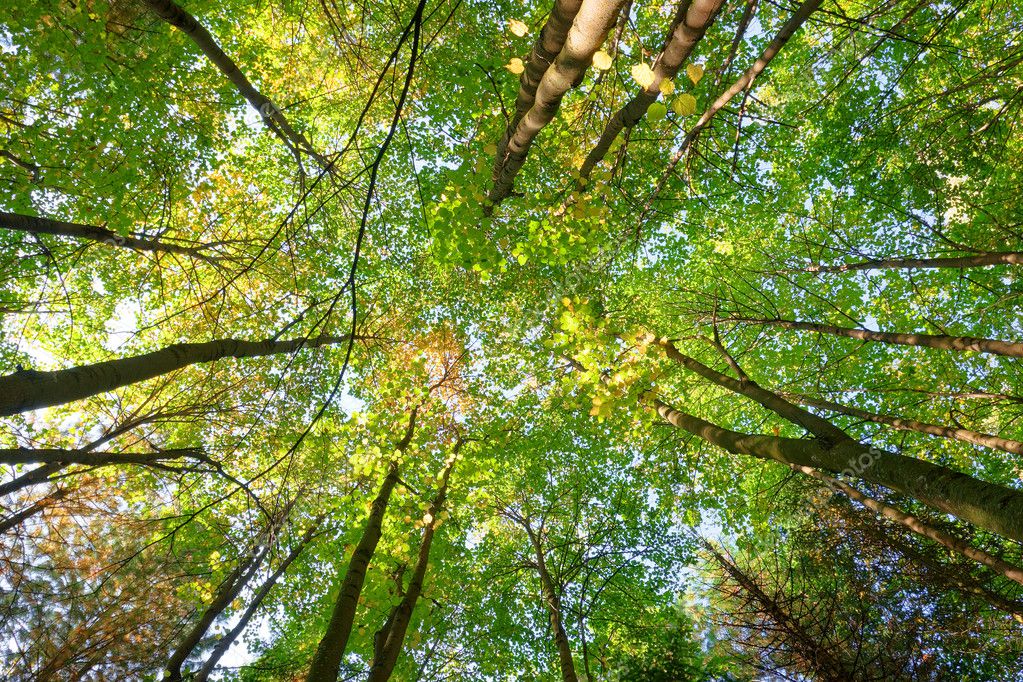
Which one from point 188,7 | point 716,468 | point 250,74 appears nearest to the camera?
point 188,7

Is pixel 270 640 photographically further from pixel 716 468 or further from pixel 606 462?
pixel 716 468

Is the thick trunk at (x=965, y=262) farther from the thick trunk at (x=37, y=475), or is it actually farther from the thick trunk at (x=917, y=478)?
the thick trunk at (x=37, y=475)

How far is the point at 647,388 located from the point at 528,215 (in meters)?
2.42

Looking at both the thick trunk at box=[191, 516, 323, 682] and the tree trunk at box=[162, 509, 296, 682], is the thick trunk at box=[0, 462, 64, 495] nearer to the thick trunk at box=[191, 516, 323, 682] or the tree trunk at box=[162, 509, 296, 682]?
the tree trunk at box=[162, 509, 296, 682]

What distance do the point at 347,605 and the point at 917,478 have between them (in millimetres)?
5338

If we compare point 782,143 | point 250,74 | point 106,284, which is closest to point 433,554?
point 106,284

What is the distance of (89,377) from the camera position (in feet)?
10.2

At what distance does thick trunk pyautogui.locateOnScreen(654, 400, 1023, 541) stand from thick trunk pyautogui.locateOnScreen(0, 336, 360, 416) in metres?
3.72

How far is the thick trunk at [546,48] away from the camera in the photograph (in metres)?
2.59

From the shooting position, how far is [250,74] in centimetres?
767

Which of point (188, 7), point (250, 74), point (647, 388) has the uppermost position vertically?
point (250, 74)

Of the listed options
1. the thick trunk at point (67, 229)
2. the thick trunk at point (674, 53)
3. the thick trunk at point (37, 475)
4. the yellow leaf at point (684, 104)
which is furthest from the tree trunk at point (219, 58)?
the thick trunk at point (37, 475)

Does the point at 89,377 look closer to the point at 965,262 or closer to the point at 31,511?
the point at 31,511

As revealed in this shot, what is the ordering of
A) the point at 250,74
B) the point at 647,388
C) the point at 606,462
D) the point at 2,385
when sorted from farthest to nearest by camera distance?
the point at 606,462, the point at 250,74, the point at 647,388, the point at 2,385
